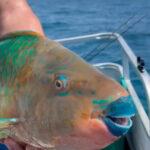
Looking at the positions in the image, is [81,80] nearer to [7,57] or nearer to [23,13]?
[7,57]

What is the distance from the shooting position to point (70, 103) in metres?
1.52

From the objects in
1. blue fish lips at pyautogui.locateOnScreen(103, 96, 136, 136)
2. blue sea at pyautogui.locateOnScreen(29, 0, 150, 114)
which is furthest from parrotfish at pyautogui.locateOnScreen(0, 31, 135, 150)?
blue sea at pyautogui.locateOnScreen(29, 0, 150, 114)

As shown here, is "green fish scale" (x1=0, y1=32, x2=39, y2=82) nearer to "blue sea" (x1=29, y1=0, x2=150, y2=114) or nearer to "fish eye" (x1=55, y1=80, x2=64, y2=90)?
"fish eye" (x1=55, y1=80, x2=64, y2=90)

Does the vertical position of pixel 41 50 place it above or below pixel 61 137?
above

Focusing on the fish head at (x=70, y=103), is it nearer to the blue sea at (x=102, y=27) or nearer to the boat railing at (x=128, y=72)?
the boat railing at (x=128, y=72)

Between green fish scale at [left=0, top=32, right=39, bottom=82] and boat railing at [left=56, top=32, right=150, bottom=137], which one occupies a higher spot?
green fish scale at [left=0, top=32, right=39, bottom=82]

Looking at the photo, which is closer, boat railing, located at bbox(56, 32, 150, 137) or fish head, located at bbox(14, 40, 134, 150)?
fish head, located at bbox(14, 40, 134, 150)

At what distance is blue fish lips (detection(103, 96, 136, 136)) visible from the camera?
1.39 metres

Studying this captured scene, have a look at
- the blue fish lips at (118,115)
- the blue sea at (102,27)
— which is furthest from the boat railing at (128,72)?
the blue sea at (102,27)

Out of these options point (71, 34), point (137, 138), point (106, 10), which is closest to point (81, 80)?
point (137, 138)

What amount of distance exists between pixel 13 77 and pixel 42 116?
18 cm

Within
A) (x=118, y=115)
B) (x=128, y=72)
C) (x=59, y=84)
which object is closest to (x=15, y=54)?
(x=59, y=84)

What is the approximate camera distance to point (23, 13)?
244cm

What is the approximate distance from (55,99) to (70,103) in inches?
2.3
